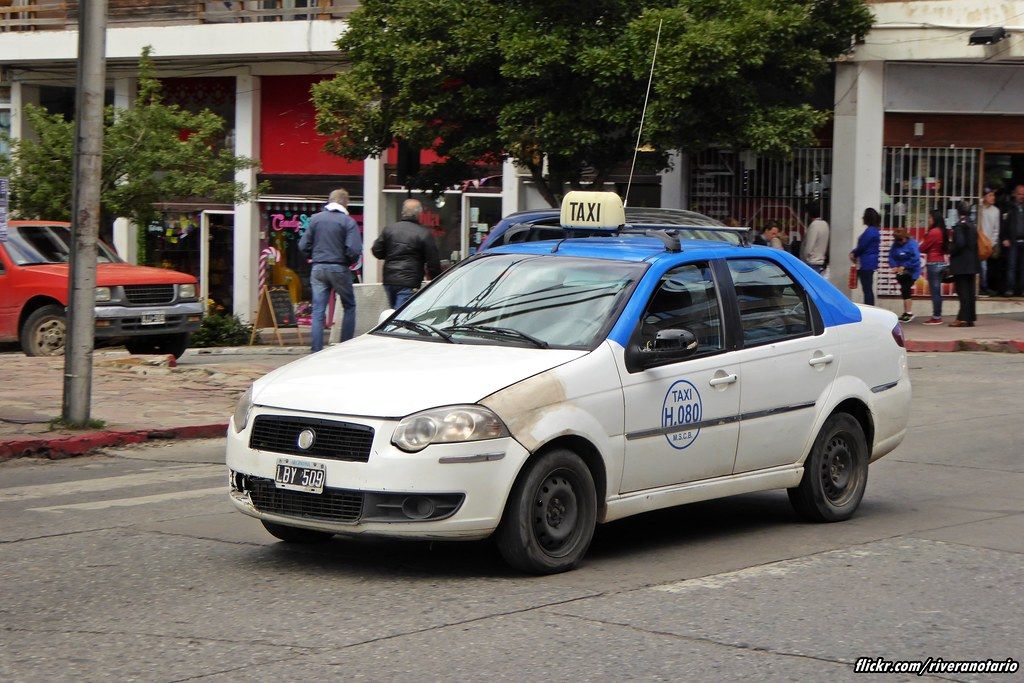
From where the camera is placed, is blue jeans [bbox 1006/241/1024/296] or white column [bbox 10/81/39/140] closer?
blue jeans [bbox 1006/241/1024/296]

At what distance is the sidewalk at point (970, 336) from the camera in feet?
64.6

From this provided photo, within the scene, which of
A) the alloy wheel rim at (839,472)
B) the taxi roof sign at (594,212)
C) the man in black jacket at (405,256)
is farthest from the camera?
the man in black jacket at (405,256)

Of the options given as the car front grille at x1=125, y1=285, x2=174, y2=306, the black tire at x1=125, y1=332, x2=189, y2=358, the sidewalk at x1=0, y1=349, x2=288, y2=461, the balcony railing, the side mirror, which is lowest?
the sidewalk at x1=0, y1=349, x2=288, y2=461

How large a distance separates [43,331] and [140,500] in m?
10.2

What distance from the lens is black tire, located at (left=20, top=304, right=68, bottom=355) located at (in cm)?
1820

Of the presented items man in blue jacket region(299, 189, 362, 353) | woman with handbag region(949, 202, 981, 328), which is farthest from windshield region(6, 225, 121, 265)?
woman with handbag region(949, 202, 981, 328)

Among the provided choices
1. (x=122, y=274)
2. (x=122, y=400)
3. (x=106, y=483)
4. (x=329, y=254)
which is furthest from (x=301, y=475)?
(x=122, y=274)

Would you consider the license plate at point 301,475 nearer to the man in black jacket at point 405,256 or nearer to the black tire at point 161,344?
the man in black jacket at point 405,256

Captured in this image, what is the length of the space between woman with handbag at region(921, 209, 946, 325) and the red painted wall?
1187cm

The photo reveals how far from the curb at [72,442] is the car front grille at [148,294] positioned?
6.57 m

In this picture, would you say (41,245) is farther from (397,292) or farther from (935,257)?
(935,257)

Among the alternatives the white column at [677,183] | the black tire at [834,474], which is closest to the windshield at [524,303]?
the black tire at [834,474]

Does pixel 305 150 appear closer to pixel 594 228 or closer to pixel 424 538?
pixel 594 228

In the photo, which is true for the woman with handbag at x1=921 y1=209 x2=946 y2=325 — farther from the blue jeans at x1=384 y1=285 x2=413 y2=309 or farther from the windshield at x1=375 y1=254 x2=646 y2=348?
the windshield at x1=375 y1=254 x2=646 y2=348
